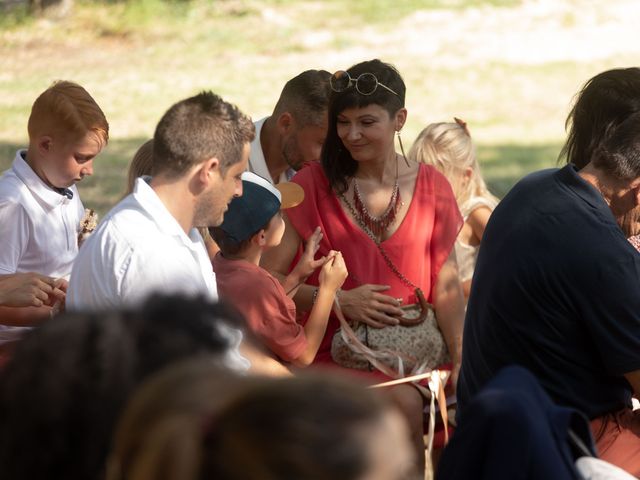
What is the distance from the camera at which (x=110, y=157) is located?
1080 cm

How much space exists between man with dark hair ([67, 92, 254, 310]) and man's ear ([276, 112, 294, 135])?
56.3 inches

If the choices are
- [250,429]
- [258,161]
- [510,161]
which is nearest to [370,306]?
[258,161]

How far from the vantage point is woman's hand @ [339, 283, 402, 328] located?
12.6ft

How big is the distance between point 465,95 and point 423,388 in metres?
10.9

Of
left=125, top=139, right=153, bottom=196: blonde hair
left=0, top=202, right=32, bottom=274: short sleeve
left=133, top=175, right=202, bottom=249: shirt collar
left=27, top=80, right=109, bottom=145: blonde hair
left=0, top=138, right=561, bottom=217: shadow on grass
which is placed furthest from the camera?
left=0, top=138, right=561, bottom=217: shadow on grass

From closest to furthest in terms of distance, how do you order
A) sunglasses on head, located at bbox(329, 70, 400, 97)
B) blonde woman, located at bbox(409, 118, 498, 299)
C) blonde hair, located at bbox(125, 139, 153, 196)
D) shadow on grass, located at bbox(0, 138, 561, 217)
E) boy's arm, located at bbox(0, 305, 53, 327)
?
boy's arm, located at bbox(0, 305, 53, 327) → blonde hair, located at bbox(125, 139, 153, 196) → sunglasses on head, located at bbox(329, 70, 400, 97) → blonde woman, located at bbox(409, 118, 498, 299) → shadow on grass, located at bbox(0, 138, 561, 217)

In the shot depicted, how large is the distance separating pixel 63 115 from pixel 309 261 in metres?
1.03

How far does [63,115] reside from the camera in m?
3.78

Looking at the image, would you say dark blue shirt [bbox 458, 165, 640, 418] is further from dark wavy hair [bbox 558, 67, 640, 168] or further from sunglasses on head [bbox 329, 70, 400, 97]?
sunglasses on head [bbox 329, 70, 400, 97]

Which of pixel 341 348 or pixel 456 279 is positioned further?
pixel 456 279

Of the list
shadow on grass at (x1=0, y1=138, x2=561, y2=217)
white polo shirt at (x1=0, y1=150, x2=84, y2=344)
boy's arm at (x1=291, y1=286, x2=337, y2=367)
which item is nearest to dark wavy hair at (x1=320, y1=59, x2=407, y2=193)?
boy's arm at (x1=291, y1=286, x2=337, y2=367)

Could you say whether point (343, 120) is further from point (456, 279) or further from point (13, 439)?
point (13, 439)

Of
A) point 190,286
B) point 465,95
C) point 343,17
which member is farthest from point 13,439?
point 343,17

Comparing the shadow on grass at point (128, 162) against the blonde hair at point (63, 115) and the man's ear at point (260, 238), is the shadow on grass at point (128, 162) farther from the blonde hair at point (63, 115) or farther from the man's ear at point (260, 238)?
the man's ear at point (260, 238)
